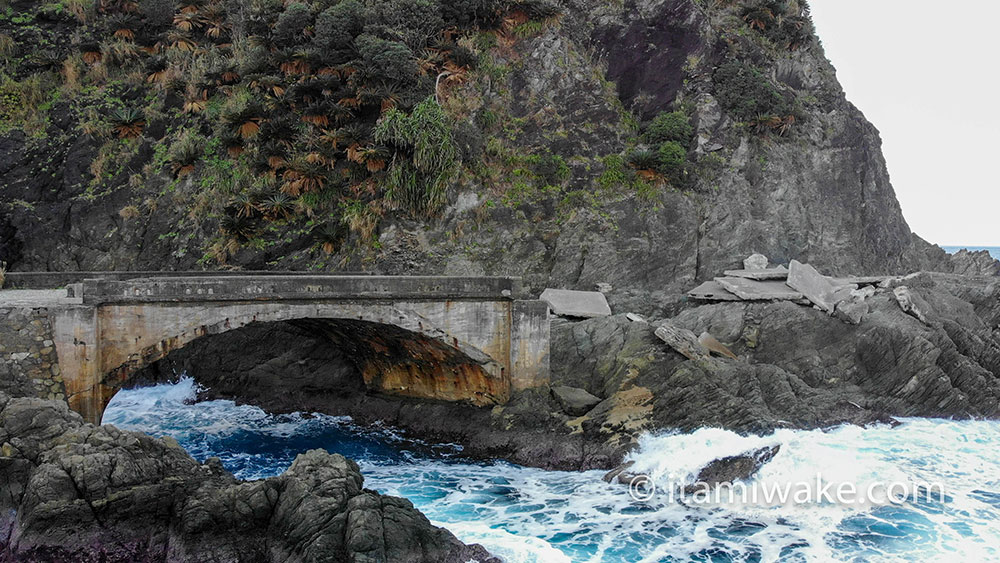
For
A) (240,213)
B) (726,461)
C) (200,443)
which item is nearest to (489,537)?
(726,461)

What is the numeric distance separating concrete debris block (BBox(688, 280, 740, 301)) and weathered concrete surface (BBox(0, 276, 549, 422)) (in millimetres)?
7512

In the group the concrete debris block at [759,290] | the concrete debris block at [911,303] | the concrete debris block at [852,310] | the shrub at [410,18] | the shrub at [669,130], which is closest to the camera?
the concrete debris block at [852,310]

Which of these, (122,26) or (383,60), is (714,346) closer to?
(383,60)

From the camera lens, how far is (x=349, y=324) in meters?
19.2

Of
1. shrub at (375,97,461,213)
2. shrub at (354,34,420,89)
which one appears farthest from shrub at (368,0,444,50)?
shrub at (375,97,461,213)

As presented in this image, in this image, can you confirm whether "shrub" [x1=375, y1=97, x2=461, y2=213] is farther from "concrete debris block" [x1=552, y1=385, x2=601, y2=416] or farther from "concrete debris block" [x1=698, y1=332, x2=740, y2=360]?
"concrete debris block" [x1=698, y1=332, x2=740, y2=360]

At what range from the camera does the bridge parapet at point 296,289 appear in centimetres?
1562

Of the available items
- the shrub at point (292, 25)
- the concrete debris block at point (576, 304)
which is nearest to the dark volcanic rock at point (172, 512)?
the concrete debris block at point (576, 304)

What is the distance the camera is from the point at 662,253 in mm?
27609

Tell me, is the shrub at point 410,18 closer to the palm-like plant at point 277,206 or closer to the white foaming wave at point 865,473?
the palm-like plant at point 277,206

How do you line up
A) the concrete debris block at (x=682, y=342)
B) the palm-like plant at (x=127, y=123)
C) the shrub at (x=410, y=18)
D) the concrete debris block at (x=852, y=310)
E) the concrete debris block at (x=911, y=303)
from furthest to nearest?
the palm-like plant at (x=127, y=123), the shrub at (x=410, y=18), the concrete debris block at (x=911, y=303), the concrete debris block at (x=852, y=310), the concrete debris block at (x=682, y=342)

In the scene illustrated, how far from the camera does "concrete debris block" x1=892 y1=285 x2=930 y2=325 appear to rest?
21.5 m

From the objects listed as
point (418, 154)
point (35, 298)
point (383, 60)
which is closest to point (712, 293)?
point (418, 154)

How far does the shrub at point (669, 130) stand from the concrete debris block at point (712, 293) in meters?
7.24
